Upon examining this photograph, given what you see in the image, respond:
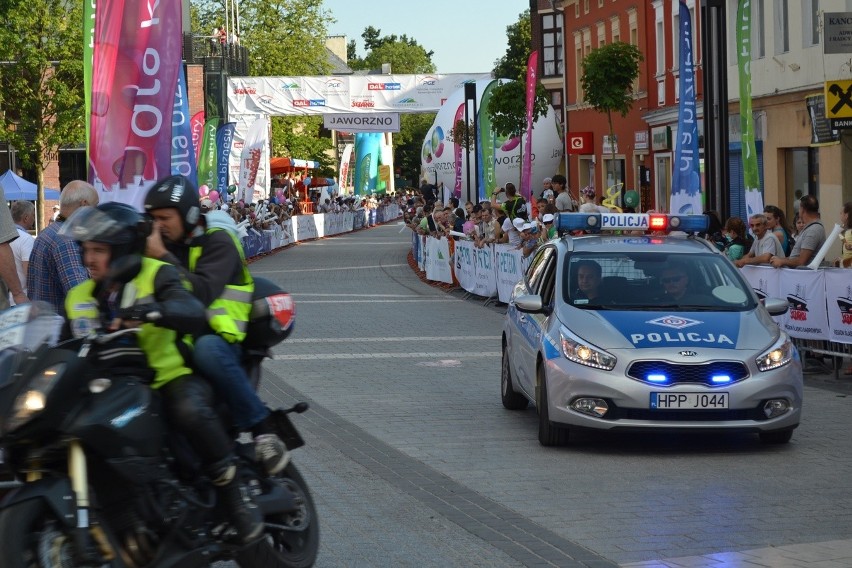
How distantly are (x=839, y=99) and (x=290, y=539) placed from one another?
13.7 meters

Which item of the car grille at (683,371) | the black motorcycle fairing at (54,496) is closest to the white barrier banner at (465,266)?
the car grille at (683,371)

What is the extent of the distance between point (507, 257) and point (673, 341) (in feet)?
47.0

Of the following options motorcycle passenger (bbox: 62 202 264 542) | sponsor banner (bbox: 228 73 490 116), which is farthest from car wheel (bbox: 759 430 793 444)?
sponsor banner (bbox: 228 73 490 116)

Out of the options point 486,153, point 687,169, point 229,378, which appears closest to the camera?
point 229,378

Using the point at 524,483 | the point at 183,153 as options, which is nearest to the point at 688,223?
the point at 524,483

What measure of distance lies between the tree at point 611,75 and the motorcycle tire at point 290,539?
2777cm

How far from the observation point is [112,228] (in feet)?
18.8

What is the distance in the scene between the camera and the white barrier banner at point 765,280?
Result: 15070mm

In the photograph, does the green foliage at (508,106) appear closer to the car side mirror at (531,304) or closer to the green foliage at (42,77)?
the green foliage at (42,77)

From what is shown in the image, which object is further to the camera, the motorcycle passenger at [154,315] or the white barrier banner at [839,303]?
the white barrier banner at [839,303]

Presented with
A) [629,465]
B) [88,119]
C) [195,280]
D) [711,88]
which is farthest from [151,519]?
[711,88]

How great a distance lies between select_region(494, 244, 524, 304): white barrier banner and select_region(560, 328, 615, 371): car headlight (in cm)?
1277

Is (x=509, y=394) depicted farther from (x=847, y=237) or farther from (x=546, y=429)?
(x=847, y=237)

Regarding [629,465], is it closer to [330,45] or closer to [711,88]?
[711,88]
